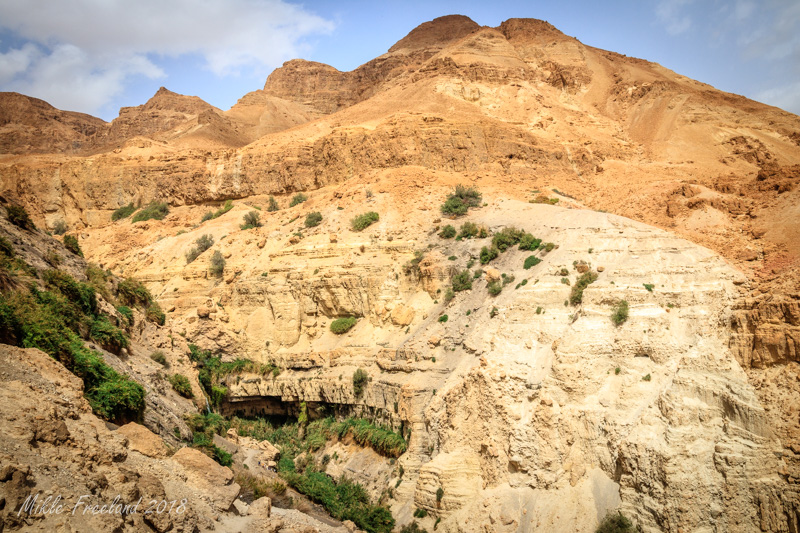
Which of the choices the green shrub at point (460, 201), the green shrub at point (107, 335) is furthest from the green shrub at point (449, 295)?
the green shrub at point (107, 335)

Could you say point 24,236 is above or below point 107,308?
above

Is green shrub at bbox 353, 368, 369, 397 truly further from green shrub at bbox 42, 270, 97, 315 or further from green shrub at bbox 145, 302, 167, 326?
green shrub at bbox 42, 270, 97, 315

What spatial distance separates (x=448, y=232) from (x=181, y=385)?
45.8 feet

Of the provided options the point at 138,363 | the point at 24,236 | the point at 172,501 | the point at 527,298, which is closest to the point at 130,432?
the point at 172,501

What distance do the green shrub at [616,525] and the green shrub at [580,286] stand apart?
6734 mm

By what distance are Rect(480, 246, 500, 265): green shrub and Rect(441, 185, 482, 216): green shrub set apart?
478 cm

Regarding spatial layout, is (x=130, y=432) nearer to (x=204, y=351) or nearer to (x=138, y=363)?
(x=138, y=363)

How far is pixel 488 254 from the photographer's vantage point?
75.7 feet

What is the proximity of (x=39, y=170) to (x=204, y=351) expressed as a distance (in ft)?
100

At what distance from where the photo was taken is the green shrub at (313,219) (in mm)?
29609

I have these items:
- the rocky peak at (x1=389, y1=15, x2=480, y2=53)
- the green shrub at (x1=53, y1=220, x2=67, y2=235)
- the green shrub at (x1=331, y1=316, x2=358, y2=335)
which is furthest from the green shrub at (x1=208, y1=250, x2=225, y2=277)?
the rocky peak at (x1=389, y1=15, x2=480, y2=53)

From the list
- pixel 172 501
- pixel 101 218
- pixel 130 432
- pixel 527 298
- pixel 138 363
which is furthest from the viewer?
pixel 101 218

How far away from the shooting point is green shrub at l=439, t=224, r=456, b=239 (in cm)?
2588

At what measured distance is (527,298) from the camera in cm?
1867
